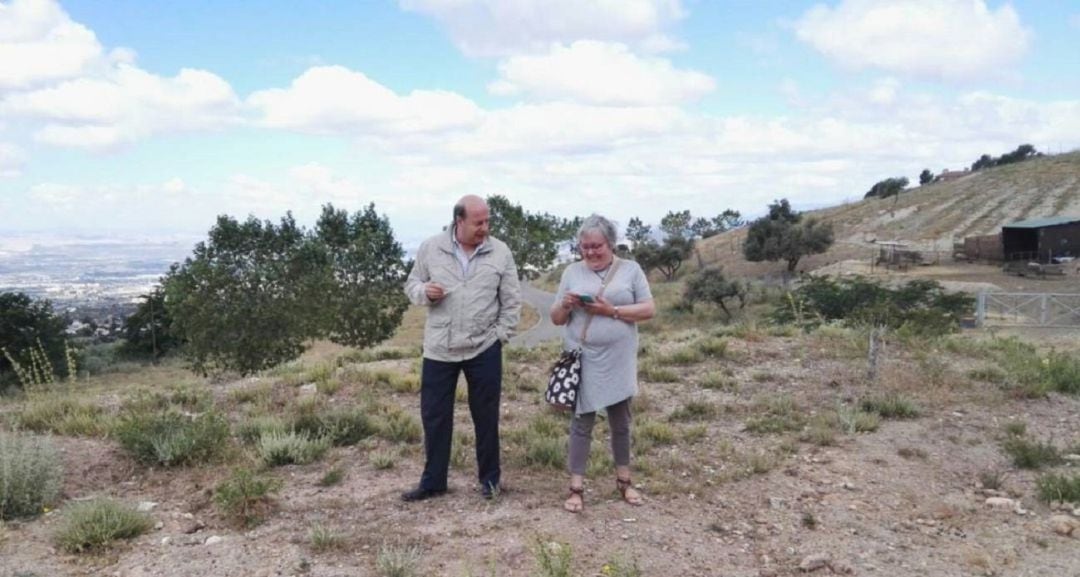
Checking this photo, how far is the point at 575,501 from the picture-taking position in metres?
4.22

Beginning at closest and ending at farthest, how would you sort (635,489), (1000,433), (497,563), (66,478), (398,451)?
(497,563) → (635,489) → (66,478) → (398,451) → (1000,433)

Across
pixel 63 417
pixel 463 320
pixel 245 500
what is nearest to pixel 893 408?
pixel 463 320

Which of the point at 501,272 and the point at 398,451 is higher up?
the point at 501,272

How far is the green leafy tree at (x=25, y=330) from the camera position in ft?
89.0

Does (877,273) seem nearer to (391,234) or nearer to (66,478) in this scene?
(391,234)

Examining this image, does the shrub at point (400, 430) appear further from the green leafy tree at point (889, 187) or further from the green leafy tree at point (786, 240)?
the green leafy tree at point (889, 187)

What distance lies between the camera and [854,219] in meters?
64.5

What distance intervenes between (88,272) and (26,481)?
244ft

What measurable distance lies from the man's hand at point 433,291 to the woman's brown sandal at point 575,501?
1.35 m

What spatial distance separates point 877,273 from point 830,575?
3726 centimetres

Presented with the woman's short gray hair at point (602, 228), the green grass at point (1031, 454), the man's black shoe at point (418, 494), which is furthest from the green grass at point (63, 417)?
the green grass at point (1031, 454)

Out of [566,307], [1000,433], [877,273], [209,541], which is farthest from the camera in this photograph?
[877,273]

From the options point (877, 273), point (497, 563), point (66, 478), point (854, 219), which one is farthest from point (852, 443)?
point (854, 219)

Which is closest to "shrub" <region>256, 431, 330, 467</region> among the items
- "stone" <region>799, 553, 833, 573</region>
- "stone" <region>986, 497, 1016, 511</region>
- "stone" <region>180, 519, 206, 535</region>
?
"stone" <region>180, 519, 206, 535</region>
